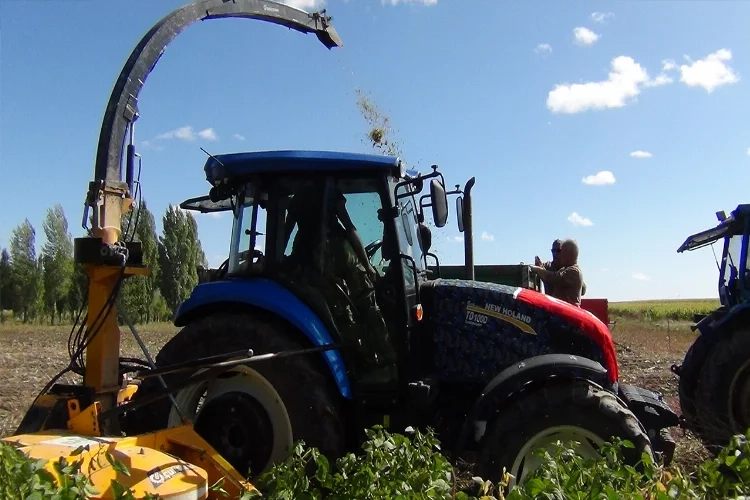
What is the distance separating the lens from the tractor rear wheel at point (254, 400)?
429 cm

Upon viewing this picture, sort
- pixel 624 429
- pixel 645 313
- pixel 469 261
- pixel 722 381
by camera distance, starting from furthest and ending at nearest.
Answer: pixel 645 313
pixel 722 381
pixel 469 261
pixel 624 429

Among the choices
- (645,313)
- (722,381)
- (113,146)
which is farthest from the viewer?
(645,313)

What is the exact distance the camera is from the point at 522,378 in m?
4.18

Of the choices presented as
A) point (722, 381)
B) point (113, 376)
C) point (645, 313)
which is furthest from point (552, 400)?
point (645, 313)

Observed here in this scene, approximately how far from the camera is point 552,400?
4.10 meters

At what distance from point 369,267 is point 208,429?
60.1 inches

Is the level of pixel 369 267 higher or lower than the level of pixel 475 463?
higher

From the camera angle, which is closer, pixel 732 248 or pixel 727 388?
pixel 727 388

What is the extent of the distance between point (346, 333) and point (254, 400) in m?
0.76

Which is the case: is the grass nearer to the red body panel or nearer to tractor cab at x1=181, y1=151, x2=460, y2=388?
the red body panel

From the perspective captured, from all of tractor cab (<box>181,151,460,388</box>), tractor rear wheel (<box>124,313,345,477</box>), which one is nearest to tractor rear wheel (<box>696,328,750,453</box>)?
tractor cab (<box>181,151,460,388</box>)

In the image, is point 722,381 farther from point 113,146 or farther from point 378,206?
point 113,146

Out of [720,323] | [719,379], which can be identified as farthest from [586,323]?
[720,323]

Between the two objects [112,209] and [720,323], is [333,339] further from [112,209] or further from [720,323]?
[720,323]
